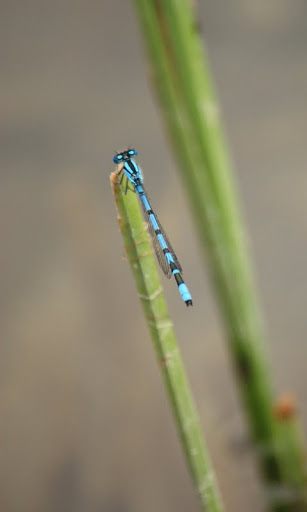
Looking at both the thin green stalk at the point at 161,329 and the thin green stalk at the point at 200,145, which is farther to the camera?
the thin green stalk at the point at 161,329

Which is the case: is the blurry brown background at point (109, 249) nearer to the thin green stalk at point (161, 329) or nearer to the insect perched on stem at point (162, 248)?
the insect perched on stem at point (162, 248)

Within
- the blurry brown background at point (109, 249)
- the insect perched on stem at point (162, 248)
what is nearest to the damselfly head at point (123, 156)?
the insect perched on stem at point (162, 248)

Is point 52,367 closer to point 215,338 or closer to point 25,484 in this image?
point 25,484

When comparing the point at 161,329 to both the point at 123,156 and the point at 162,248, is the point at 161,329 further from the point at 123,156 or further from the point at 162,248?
the point at 162,248

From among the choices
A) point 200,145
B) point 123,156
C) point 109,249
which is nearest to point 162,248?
point 123,156

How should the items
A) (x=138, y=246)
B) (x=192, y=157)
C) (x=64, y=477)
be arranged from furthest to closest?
1. (x=64, y=477)
2. (x=138, y=246)
3. (x=192, y=157)

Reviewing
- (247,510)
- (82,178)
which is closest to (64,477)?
(247,510)
